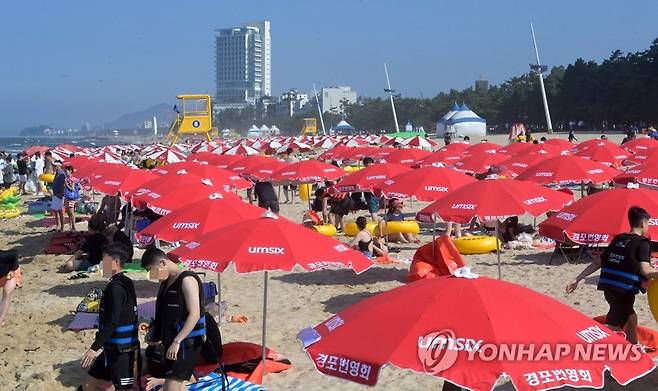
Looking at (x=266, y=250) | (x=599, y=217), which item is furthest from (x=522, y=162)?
(x=266, y=250)

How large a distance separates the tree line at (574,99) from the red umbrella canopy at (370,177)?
162 ft

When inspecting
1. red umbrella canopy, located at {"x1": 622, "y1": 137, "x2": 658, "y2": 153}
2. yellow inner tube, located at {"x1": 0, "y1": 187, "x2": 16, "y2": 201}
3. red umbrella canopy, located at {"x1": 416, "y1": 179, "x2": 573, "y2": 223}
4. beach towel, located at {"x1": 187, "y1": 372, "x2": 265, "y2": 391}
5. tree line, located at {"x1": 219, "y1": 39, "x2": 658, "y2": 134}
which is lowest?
yellow inner tube, located at {"x1": 0, "y1": 187, "x2": 16, "y2": 201}

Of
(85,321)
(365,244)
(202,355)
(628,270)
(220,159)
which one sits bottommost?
(85,321)

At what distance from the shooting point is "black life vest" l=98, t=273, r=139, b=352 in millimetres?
5004

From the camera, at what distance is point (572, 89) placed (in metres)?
68.4

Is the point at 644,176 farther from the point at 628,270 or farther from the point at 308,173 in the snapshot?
the point at 628,270

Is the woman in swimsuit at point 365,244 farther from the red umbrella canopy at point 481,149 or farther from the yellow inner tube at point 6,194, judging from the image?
the yellow inner tube at point 6,194

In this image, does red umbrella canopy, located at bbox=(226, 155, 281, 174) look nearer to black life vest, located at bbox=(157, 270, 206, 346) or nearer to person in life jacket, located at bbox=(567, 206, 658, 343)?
person in life jacket, located at bbox=(567, 206, 658, 343)

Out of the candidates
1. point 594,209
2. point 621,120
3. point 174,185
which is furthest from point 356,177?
point 621,120

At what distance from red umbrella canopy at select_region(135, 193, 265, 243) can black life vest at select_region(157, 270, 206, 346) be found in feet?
8.49

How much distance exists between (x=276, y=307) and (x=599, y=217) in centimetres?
429

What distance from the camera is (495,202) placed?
7824 millimetres

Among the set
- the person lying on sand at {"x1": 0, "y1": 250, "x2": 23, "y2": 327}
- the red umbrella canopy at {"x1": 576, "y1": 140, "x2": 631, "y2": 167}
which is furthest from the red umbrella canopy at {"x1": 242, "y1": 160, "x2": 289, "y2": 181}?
the person lying on sand at {"x1": 0, "y1": 250, "x2": 23, "y2": 327}

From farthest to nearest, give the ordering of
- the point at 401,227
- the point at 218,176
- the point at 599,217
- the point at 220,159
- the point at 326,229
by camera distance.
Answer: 1. the point at 220,159
2. the point at 326,229
3. the point at 401,227
4. the point at 218,176
5. the point at 599,217
